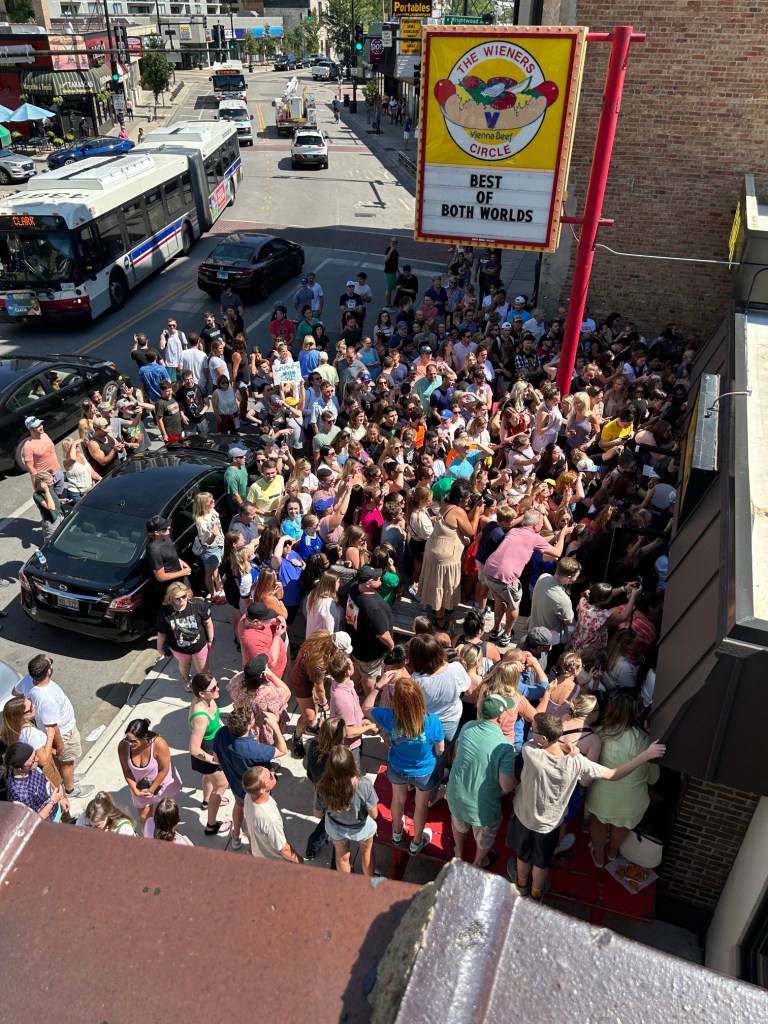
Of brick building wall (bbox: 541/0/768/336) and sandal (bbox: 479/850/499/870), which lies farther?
brick building wall (bbox: 541/0/768/336)

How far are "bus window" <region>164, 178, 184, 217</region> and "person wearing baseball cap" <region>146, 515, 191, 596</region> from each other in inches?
660

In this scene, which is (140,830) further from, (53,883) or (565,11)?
(565,11)

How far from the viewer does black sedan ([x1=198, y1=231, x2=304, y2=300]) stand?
19219 mm

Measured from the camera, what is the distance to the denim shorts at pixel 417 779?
223 inches

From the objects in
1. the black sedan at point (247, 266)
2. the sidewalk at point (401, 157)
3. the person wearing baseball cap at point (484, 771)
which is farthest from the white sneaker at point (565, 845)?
the black sedan at point (247, 266)

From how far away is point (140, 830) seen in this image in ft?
19.7

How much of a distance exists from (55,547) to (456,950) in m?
8.08

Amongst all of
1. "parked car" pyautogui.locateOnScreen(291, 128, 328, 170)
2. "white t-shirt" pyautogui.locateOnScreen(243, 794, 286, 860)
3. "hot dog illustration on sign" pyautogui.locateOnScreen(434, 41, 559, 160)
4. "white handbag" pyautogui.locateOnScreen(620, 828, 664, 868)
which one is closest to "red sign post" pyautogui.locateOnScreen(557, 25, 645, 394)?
"hot dog illustration on sign" pyautogui.locateOnScreen(434, 41, 559, 160)

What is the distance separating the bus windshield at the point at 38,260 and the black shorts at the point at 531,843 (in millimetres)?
16121

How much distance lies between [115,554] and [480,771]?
489 centimetres

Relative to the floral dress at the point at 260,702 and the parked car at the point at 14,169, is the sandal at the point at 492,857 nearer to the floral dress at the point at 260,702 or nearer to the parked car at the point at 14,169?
the floral dress at the point at 260,702

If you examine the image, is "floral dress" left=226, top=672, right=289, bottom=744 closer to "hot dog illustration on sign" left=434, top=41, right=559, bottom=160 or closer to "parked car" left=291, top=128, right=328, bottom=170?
"hot dog illustration on sign" left=434, top=41, right=559, bottom=160

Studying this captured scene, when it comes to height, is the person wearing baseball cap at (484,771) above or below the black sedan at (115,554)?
above

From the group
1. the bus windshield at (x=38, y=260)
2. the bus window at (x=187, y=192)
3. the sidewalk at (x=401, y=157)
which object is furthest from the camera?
the bus window at (x=187, y=192)
